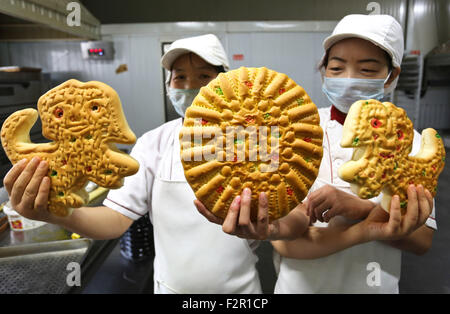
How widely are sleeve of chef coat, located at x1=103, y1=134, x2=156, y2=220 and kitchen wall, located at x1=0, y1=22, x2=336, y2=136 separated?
49cm

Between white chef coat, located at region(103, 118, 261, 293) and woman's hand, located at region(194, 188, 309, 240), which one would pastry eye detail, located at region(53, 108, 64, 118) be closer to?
woman's hand, located at region(194, 188, 309, 240)

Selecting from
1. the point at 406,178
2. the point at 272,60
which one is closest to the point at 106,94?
the point at 406,178

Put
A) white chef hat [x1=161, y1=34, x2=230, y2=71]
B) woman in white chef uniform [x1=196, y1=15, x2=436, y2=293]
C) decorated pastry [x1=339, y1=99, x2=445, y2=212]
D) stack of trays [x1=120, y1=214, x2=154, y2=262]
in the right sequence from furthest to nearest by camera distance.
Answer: stack of trays [x1=120, y1=214, x2=154, y2=262] < white chef hat [x1=161, y1=34, x2=230, y2=71] < woman in white chef uniform [x1=196, y1=15, x2=436, y2=293] < decorated pastry [x1=339, y1=99, x2=445, y2=212]

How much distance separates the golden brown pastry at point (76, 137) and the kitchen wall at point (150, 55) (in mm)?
956

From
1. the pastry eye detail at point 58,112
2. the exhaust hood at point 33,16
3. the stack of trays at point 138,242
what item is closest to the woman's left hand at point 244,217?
the pastry eye detail at point 58,112

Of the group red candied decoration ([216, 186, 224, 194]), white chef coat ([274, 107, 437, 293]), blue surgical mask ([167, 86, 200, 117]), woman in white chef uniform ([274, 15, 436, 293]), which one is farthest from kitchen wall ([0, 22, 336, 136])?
red candied decoration ([216, 186, 224, 194])

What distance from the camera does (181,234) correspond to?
1269mm

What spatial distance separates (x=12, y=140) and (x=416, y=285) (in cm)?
203

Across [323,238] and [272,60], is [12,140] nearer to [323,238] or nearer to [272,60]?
[323,238]

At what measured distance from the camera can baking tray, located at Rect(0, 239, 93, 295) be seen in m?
1.13

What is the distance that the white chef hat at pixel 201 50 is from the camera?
1.05 metres

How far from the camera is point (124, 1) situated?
1.60m

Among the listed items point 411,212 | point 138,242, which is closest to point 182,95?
point 411,212

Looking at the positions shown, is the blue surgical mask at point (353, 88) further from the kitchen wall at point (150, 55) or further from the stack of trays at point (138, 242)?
the stack of trays at point (138, 242)
